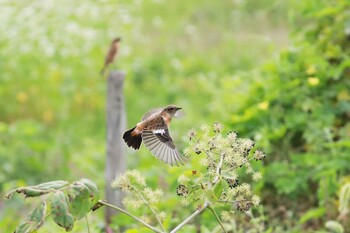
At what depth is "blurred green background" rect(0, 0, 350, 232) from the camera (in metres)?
5.14

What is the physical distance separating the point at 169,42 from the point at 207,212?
700 centimetres

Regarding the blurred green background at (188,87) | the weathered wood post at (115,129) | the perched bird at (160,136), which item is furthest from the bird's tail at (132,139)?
the weathered wood post at (115,129)

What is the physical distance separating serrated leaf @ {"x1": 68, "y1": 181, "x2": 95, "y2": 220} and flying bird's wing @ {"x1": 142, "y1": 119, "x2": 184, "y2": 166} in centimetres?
26

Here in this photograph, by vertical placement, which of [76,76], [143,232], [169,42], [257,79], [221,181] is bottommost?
[221,181]

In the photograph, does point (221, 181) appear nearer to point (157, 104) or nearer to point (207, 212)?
point (207, 212)

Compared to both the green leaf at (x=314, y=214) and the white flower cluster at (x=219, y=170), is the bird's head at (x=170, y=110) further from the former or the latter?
the green leaf at (x=314, y=214)

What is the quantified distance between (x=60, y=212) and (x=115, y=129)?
3.23 m

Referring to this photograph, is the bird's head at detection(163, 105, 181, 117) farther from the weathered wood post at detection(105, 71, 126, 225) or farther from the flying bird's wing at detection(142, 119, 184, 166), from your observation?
the weathered wood post at detection(105, 71, 126, 225)

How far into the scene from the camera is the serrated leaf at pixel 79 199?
1.93m

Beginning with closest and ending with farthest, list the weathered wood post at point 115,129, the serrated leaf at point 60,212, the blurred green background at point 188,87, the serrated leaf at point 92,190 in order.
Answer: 1. the serrated leaf at point 60,212
2. the serrated leaf at point 92,190
3. the weathered wood post at point 115,129
4. the blurred green background at point 188,87

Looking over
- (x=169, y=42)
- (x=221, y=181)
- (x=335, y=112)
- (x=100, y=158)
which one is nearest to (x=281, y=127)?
(x=335, y=112)

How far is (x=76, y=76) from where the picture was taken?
9.47m

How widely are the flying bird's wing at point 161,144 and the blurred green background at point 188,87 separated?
1.40m

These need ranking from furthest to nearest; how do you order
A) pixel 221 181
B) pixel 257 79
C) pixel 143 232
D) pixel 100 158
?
pixel 100 158 → pixel 257 79 → pixel 143 232 → pixel 221 181
